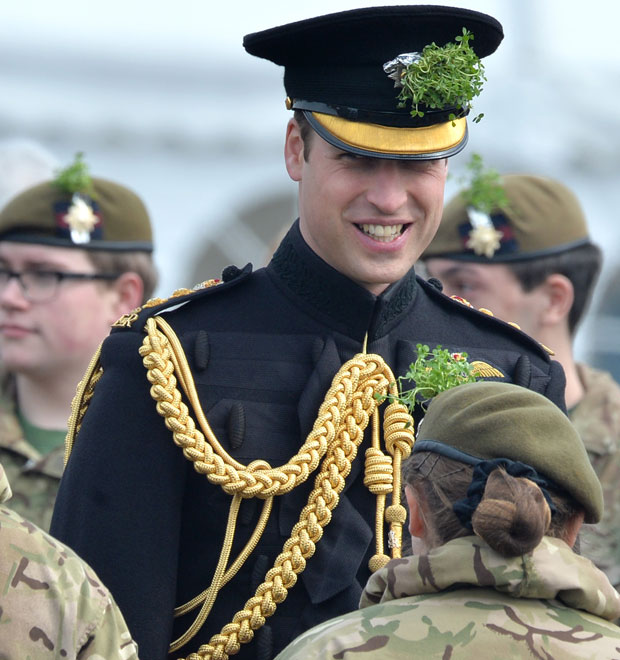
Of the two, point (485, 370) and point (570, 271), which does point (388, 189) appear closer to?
point (485, 370)


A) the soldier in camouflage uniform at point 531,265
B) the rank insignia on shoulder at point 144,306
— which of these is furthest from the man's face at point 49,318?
the rank insignia on shoulder at point 144,306

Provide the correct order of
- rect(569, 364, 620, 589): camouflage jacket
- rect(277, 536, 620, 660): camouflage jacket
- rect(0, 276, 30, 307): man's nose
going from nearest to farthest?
rect(277, 536, 620, 660): camouflage jacket < rect(569, 364, 620, 589): camouflage jacket < rect(0, 276, 30, 307): man's nose

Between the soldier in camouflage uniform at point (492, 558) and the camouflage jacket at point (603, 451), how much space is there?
8.28 ft

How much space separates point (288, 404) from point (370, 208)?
1.51 ft

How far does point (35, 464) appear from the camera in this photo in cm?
577

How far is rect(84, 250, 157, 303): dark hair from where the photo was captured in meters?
6.15

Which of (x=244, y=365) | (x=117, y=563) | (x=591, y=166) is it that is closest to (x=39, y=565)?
(x=117, y=563)

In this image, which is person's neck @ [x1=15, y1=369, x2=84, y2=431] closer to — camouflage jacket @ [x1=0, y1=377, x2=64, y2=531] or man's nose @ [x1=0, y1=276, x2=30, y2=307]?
camouflage jacket @ [x1=0, y1=377, x2=64, y2=531]

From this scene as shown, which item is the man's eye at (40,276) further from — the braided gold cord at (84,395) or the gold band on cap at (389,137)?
the gold band on cap at (389,137)

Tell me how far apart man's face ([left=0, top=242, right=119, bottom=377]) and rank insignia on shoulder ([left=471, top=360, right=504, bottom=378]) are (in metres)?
2.46

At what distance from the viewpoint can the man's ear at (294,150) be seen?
3814 millimetres

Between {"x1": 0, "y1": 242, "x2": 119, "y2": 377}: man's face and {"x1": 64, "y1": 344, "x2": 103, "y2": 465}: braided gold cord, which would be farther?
{"x1": 0, "y1": 242, "x2": 119, "y2": 377}: man's face

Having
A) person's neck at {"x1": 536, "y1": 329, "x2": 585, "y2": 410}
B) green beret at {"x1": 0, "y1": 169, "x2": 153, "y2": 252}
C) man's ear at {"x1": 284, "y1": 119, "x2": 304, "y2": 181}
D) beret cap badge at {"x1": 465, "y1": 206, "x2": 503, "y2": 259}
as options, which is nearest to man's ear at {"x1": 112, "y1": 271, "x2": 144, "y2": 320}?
green beret at {"x1": 0, "y1": 169, "x2": 153, "y2": 252}

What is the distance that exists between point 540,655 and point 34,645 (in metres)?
0.82
